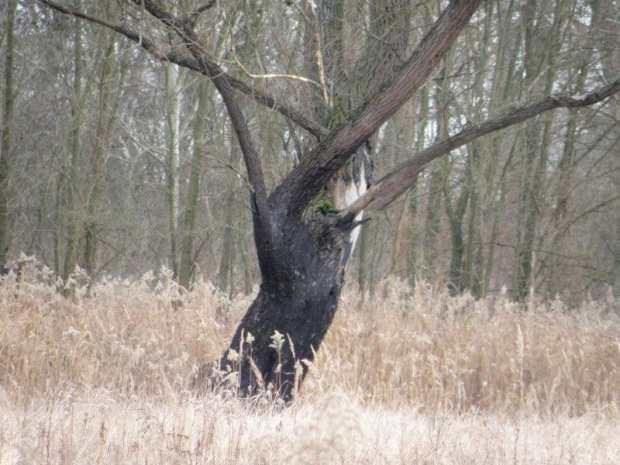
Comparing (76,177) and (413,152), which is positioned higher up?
(413,152)

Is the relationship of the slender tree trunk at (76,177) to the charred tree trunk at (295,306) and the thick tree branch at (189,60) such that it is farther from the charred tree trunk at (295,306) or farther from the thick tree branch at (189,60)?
the charred tree trunk at (295,306)

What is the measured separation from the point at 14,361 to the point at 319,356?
101 inches

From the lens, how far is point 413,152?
11250 millimetres

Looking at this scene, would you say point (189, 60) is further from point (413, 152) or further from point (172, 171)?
point (413, 152)

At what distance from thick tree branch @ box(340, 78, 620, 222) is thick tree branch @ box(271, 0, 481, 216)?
0.33 m

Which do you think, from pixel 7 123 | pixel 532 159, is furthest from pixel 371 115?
pixel 532 159

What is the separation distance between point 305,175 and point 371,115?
64 cm

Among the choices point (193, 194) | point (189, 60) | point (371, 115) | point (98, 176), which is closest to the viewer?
point (371, 115)

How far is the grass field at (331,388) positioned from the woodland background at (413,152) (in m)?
1.73

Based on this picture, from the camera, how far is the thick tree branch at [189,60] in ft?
16.1

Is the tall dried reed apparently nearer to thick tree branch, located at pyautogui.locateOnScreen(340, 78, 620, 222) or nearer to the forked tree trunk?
the forked tree trunk

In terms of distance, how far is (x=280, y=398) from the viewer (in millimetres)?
4953

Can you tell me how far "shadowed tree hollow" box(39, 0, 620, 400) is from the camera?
4.93m

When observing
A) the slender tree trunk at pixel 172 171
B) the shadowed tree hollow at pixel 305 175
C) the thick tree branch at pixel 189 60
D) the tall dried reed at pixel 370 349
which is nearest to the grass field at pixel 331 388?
the tall dried reed at pixel 370 349
